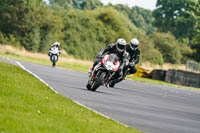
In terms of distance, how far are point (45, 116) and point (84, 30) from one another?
7374 centimetres

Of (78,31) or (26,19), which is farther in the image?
(78,31)

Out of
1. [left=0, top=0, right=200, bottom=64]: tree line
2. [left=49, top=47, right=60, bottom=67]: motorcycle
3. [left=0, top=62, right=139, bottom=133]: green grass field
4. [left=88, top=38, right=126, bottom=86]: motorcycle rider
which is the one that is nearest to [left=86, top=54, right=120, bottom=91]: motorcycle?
[left=88, top=38, right=126, bottom=86]: motorcycle rider

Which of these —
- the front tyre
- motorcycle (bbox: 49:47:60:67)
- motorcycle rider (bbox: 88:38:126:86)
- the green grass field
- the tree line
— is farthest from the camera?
the tree line

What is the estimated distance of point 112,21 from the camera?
316ft

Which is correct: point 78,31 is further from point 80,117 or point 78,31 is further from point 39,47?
point 80,117

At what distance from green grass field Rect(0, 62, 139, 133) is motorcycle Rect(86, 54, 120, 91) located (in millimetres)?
5813

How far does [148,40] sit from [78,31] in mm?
19799

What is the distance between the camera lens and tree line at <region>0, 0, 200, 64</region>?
68.3 m

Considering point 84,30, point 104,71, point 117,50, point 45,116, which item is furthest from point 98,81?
point 84,30

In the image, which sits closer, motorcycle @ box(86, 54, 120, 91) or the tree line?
motorcycle @ box(86, 54, 120, 91)

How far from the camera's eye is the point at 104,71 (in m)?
20.1

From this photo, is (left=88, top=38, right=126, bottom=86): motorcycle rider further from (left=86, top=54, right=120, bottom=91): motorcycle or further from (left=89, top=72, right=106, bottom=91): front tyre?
(left=89, top=72, right=106, bottom=91): front tyre

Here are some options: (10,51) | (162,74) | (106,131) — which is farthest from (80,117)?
(10,51)

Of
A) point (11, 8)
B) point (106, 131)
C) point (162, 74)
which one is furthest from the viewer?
point (11, 8)
